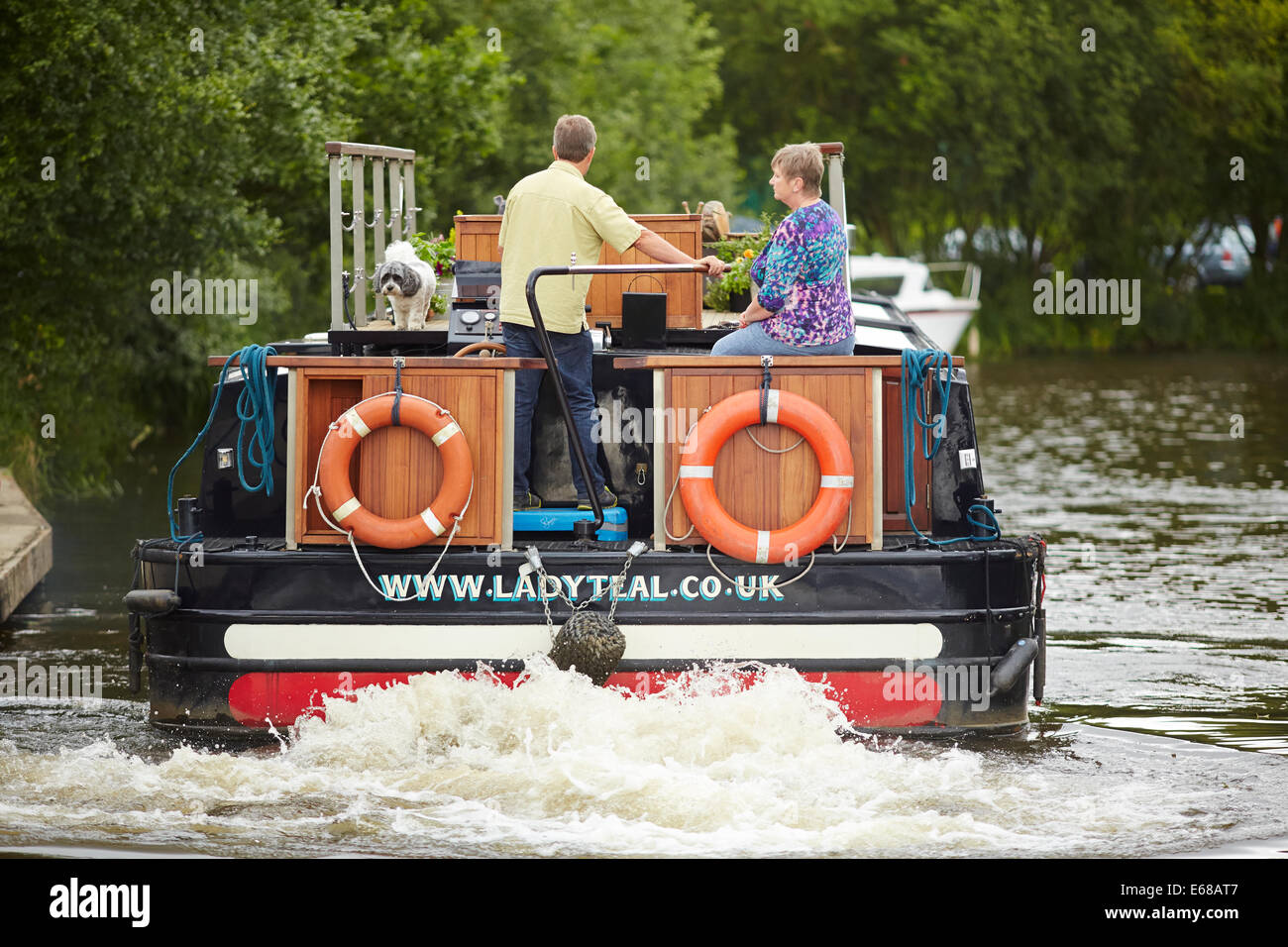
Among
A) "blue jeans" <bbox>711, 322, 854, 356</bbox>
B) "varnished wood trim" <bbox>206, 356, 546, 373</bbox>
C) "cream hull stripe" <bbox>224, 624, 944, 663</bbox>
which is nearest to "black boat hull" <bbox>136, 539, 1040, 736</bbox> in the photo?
"cream hull stripe" <bbox>224, 624, 944, 663</bbox>

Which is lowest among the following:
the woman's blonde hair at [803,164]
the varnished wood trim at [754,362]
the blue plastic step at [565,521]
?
the blue plastic step at [565,521]

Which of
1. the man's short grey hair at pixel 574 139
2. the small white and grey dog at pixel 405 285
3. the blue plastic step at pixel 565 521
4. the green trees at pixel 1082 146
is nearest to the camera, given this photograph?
the blue plastic step at pixel 565 521

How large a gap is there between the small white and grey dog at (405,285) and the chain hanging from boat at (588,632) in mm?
1968

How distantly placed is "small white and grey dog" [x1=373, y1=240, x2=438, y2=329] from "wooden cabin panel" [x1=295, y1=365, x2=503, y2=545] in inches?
55.8

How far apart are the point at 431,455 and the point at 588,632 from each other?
3.10 feet

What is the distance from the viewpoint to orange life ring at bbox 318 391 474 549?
23.7 ft

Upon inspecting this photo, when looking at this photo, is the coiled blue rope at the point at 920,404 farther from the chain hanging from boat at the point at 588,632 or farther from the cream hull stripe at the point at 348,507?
the cream hull stripe at the point at 348,507

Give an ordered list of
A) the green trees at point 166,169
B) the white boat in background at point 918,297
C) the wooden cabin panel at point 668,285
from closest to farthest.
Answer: the wooden cabin panel at point 668,285, the green trees at point 166,169, the white boat in background at point 918,297

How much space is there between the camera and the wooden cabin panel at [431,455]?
24.0ft

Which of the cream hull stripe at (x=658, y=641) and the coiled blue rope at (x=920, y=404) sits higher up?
the coiled blue rope at (x=920, y=404)

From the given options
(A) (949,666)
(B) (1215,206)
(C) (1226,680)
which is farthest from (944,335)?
(A) (949,666)

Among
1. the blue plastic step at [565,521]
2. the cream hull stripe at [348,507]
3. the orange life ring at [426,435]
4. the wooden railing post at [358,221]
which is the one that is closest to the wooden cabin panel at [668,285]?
the wooden railing post at [358,221]

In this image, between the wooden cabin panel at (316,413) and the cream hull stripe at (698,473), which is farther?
the wooden cabin panel at (316,413)

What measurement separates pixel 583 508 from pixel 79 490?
31.4 ft
